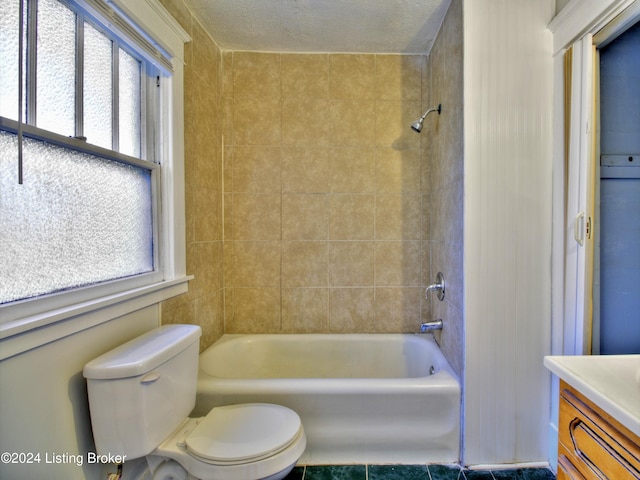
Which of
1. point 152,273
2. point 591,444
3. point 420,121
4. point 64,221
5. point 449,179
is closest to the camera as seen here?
point 591,444

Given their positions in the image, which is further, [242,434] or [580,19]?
[580,19]

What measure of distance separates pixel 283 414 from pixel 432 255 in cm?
134

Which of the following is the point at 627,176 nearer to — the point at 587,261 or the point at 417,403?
the point at 587,261

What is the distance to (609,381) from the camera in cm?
82

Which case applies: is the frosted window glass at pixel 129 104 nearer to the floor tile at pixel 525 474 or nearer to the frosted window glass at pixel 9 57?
the frosted window glass at pixel 9 57

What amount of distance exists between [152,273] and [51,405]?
59cm

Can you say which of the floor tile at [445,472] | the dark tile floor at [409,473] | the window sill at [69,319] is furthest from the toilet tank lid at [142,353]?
the floor tile at [445,472]

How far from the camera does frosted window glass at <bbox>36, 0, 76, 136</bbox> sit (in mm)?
937

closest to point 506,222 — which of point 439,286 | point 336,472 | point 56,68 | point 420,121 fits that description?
point 439,286

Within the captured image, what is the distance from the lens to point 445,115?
1703mm

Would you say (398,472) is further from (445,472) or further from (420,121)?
(420,121)

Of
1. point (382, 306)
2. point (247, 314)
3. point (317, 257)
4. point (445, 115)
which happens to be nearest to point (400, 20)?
point (445, 115)

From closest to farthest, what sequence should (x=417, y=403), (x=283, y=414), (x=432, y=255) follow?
(x=283, y=414) → (x=417, y=403) → (x=432, y=255)

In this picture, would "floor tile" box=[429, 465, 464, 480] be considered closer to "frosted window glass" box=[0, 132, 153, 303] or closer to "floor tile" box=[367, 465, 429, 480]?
"floor tile" box=[367, 465, 429, 480]
